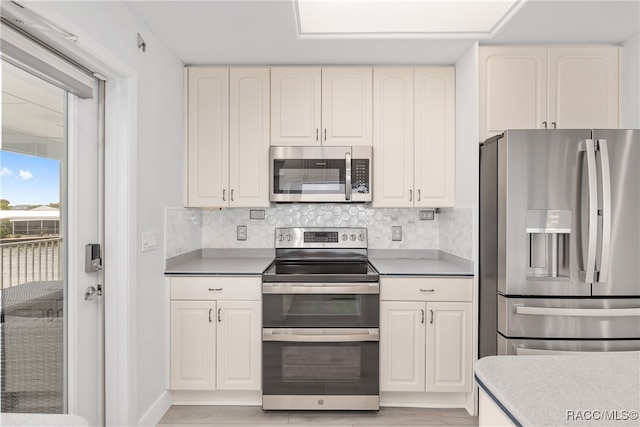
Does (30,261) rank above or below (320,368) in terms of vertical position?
above

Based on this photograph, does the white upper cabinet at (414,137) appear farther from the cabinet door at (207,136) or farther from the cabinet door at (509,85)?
Answer: the cabinet door at (207,136)

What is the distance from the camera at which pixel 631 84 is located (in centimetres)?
259

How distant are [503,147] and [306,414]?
208 cm

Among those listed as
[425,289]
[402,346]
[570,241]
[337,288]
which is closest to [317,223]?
[337,288]

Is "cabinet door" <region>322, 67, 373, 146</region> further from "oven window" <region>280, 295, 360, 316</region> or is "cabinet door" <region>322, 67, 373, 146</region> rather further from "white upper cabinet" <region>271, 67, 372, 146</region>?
"oven window" <region>280, 295, 360, 316</region>

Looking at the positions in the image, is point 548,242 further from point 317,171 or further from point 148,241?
point 148,241

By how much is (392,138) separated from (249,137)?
107 cm

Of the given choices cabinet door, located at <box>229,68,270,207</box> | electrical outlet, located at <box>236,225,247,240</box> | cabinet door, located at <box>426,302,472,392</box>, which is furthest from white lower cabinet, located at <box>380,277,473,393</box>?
electrical outlet, located at <box>236,225,247,240</box>

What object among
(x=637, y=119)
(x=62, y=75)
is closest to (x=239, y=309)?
(x=62, y=75)

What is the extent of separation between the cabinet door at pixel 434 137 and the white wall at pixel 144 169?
69.8 inches

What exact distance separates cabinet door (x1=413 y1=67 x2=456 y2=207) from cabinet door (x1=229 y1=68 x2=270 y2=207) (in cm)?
113

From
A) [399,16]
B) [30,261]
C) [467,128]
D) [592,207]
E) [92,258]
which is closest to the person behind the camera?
[30,261]

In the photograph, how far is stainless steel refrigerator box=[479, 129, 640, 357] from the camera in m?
2.22

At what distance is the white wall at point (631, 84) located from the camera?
2.54m
